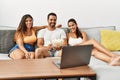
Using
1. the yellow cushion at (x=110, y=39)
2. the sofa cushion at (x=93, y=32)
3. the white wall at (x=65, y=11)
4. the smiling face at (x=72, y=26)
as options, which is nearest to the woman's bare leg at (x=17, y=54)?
the white wall at (x=65, y=11)

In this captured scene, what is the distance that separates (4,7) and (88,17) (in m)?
1.43

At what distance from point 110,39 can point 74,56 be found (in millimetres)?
2044

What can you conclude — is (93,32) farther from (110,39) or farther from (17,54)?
(17,54)

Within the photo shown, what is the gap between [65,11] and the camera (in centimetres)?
424

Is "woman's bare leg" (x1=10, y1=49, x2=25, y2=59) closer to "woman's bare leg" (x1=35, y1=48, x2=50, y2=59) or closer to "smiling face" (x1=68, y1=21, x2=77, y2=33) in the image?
"woman's bare leg" (x1=35, y1=48, x2=50, y2=59)

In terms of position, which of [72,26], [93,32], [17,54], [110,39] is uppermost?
[72,26]

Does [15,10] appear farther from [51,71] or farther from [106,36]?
[51,71]

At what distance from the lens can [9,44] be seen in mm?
3752

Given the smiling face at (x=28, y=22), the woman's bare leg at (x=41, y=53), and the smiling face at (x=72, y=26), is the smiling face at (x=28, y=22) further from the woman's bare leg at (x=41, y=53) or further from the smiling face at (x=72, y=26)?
the smiling face at (x=72, y=26)

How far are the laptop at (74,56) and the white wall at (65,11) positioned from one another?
85.6 inches

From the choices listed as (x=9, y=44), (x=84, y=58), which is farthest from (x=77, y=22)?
(x=84, y=58)

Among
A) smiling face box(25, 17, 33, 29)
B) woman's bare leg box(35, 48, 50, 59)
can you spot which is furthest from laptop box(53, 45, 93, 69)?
smiling face box(25, 17, 33, 29)

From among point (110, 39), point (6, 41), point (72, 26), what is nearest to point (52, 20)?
point (72, 26)

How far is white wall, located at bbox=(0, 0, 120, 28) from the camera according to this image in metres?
4.13
